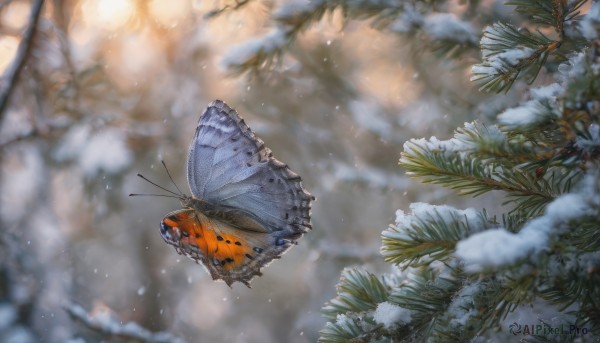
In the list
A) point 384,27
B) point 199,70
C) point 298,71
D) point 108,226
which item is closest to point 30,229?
point 108,226

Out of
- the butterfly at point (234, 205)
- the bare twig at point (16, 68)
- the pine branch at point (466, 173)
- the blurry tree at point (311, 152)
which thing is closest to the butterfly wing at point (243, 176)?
the butterfly at point (234, 205)

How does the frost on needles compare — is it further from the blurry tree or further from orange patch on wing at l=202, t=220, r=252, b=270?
orange patch on wing at l=202, t=220, r=252, b=270

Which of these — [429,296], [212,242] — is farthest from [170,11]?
[429,296]

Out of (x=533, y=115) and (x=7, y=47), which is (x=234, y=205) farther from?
(x=7, y=47)

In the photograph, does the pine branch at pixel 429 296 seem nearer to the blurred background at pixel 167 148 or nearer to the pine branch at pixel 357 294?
the pine branch at pixel 357 294

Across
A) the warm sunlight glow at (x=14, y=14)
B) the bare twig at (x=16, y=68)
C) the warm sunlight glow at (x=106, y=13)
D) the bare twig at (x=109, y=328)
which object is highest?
the warm sunlight glow at (x=106, y=13)

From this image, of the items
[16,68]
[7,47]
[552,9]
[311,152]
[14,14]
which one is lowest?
A: [552,9]

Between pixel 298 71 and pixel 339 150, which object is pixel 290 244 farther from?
pixel 339 150
